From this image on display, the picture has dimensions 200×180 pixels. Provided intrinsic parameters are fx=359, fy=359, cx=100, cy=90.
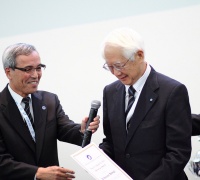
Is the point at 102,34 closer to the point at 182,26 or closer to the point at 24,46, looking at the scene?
the point at 182,26

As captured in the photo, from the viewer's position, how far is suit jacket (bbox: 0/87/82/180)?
2100 millimetres

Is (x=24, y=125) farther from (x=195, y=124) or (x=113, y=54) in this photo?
(x=195, y=124)

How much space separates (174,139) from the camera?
1.73 m

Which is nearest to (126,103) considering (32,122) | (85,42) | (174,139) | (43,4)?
(174,139)

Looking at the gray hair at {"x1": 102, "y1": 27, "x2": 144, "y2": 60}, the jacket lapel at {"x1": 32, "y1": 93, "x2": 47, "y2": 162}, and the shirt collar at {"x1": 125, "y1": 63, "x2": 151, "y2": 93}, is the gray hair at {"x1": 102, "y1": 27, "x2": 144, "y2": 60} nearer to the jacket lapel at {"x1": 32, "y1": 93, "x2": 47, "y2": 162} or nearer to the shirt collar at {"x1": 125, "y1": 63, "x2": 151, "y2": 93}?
the shirt collar at {"x1": 125, "y1": 63, "x2": 151, "y2": 93}

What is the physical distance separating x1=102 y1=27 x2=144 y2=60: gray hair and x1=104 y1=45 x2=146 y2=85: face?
2 cm

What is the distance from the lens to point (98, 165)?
1.68m

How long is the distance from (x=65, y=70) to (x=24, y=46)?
41.8 inches

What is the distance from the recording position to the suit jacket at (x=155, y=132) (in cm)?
174

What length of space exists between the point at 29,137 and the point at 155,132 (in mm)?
823

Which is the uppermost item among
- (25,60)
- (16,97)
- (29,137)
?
(25,60)

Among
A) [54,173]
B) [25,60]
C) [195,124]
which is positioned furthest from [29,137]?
[195,124]

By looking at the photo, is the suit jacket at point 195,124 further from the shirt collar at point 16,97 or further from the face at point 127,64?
the shirt collar at point 16,97

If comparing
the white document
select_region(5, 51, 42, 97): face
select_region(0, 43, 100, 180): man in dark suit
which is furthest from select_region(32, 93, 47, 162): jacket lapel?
the white document
